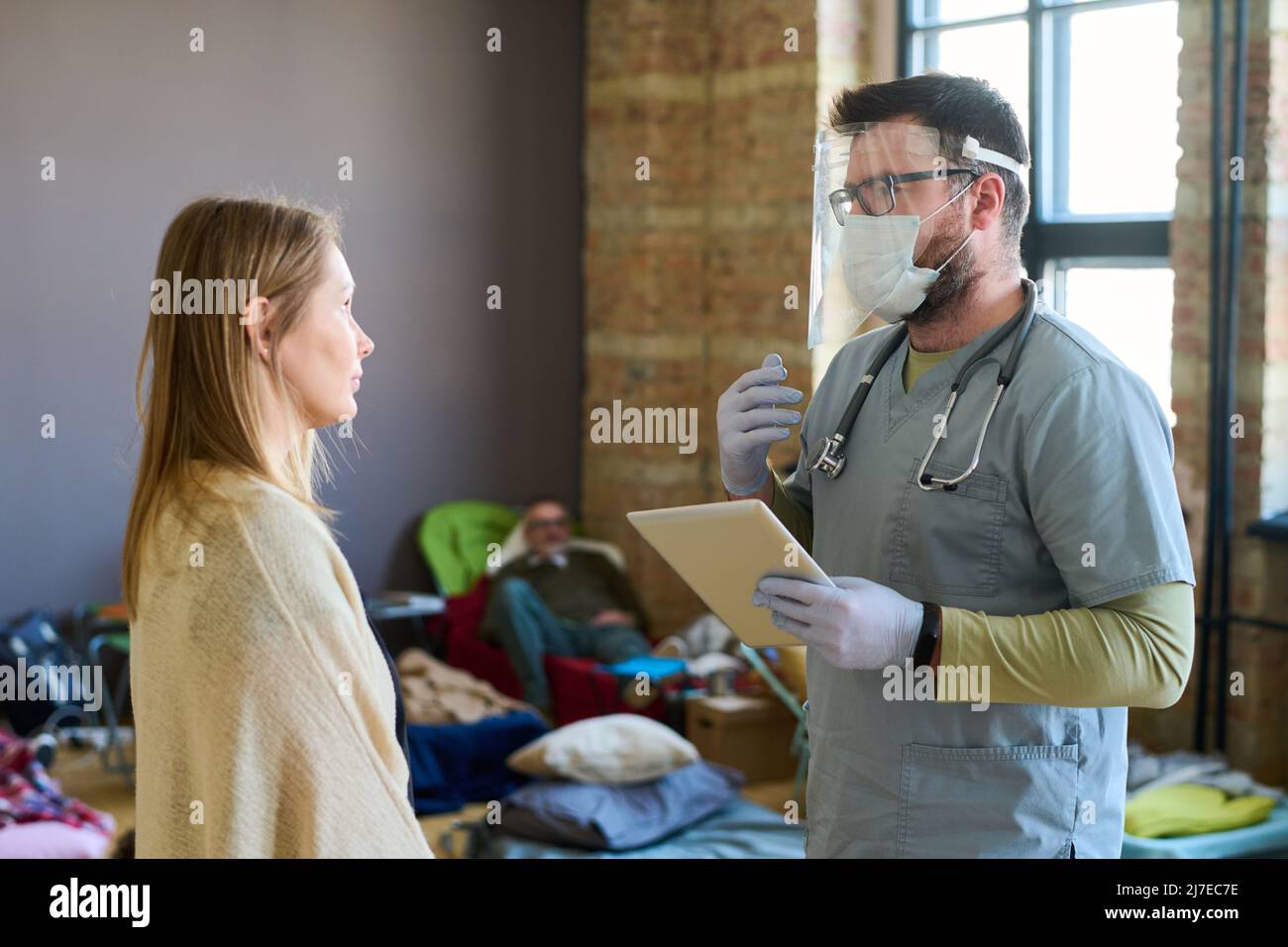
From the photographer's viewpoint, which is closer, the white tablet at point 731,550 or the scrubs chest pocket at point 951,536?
the white tablet at point 731,550

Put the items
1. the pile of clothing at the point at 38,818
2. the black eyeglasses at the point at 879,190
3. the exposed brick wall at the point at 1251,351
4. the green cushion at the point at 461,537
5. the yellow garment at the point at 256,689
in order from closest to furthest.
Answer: the yellow garment at the point at 256,689
the black eyeglasses at the point at 879,190
the pile of clothing at the point at 38,818
the exposed brick wall at the point at 1251,351
the green cushion at the point at 461,537

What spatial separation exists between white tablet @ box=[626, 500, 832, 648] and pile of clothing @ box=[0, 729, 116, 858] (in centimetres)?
225

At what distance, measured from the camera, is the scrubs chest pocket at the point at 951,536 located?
Answer: 1.72m

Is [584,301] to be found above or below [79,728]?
above

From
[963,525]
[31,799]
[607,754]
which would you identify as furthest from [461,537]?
[963,525]

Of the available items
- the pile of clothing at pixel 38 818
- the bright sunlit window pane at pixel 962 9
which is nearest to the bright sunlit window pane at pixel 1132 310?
the bright sunlit window pane at pixel 962 9

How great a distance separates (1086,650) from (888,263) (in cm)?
57

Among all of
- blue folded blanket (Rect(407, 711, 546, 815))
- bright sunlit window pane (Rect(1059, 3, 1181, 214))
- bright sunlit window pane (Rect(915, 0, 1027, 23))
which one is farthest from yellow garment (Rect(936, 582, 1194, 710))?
bright sunlit window pane (Rect(915, 0, 1027, 23))

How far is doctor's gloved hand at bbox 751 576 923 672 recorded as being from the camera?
163 cm

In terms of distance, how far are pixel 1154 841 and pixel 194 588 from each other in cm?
296

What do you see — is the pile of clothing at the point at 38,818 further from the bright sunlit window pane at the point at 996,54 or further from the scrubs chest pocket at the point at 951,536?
the bright sunlit window pane at the point at 996,54
